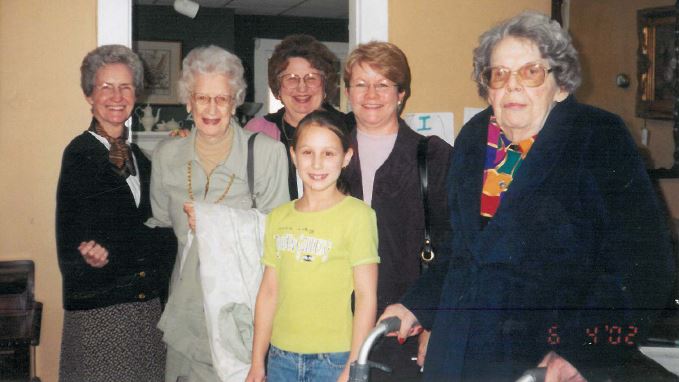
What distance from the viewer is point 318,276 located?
1.65 metres

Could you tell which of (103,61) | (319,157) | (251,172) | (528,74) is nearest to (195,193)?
(251,172)

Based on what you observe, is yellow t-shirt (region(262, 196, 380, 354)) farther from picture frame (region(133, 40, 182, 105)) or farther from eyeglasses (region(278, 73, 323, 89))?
picture frame (region(133, 40, 182, 105))

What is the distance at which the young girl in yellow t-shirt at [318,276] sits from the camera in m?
1.64

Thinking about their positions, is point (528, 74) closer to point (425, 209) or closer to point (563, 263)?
point (563, 263)

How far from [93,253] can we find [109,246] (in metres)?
0.05

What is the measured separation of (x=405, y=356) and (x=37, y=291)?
151cm

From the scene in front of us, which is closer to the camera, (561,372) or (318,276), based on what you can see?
→ (561,372)

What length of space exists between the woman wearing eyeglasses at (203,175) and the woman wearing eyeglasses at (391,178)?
27cm

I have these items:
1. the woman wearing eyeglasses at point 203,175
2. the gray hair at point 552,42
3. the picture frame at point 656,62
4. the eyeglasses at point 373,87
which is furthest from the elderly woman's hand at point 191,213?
the picture frame at point 656,62

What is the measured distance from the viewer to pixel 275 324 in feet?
5.59

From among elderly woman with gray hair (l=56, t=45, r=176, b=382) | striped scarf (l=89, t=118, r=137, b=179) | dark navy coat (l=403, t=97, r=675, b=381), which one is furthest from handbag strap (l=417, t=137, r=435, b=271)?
striped scarf (l=89, t=118, r=137, b=179)

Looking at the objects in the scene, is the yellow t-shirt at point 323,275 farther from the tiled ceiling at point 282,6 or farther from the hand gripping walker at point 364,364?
the tiled ceiling at point 282,6

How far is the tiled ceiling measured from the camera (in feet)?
21.4

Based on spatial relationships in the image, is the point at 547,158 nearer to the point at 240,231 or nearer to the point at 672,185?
the point at 240,231
